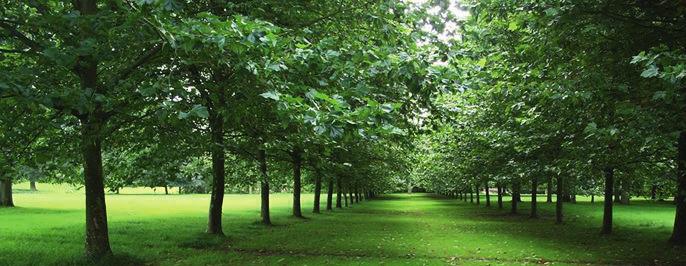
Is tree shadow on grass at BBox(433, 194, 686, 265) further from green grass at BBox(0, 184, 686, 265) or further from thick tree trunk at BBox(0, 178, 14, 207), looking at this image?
thick tree trunk at BBox(0, 178, 14, 207)

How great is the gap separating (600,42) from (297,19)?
5782mm

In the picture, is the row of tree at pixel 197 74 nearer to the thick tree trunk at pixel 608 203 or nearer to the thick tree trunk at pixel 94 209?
the thick tree trunk at pixel 94 209

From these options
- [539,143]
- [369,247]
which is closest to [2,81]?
[369,247]

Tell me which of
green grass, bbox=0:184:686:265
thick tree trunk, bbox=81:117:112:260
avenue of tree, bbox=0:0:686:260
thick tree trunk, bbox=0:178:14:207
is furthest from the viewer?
thick tree trunk, bbox=0:178:14:207

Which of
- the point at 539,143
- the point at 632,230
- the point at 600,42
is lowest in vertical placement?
the point at 632,230

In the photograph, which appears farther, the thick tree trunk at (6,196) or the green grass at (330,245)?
the thick tree trunk at (6,196)

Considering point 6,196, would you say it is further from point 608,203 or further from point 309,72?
point 608,203

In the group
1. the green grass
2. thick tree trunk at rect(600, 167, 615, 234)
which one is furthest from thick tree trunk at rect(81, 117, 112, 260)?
thick tree trunk at rect(600, 167, 615, 234)

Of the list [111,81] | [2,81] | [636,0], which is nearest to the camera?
[2,81]

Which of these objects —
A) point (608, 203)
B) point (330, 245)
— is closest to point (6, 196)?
point (330, 245)

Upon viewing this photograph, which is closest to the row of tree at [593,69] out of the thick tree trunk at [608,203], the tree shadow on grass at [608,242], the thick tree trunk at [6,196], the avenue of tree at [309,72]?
the avenue of tree at [309,72]

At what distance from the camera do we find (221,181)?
1644 centimetres

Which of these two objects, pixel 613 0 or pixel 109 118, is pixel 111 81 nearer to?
pixel 109 118

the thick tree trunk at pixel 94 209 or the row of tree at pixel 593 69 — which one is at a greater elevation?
the row of tree at pixel 593 69
